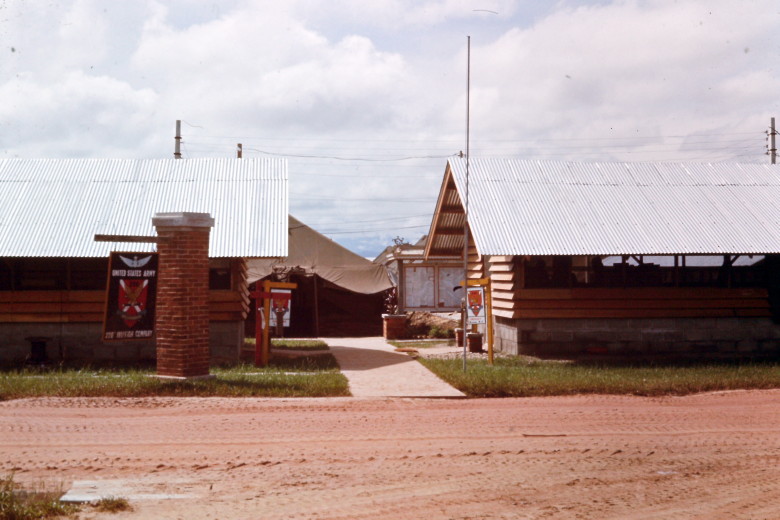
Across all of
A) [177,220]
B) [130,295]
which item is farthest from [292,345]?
[177,220]

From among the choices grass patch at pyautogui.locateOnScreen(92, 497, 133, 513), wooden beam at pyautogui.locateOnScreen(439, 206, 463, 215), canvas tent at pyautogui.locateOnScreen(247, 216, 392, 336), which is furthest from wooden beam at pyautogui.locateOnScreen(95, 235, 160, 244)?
canvas tent at pyautogui.locateOnScreen(247, 216, 392, 336)

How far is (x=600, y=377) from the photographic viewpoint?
44.6 feet

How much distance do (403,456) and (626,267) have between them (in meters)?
12.6

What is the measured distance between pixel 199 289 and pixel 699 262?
507 inches

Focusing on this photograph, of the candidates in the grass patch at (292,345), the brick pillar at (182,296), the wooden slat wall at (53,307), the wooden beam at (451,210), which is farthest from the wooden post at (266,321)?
the wooden beam at (451,210)

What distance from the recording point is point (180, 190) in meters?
18.9

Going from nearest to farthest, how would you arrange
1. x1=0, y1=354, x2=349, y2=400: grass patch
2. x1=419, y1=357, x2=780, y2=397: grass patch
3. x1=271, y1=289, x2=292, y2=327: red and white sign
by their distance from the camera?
x1=0, y1=354, x2=349, y2=400: grass patch, x1=419, y1=357, x2=780, y2=397: grass patch, x1=271, y1=289, x2=292, y2=327: red and white sign

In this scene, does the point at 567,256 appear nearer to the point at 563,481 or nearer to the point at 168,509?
the point at 563,481

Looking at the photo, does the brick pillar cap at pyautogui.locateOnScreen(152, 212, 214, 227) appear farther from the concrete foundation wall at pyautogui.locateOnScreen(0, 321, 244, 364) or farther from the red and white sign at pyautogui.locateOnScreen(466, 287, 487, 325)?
the red and white sign at pyautogui.locateOnScreen(466, 287, 487, 325)

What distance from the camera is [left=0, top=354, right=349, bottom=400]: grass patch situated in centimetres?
1144

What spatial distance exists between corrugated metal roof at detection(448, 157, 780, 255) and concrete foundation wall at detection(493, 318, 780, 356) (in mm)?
1961

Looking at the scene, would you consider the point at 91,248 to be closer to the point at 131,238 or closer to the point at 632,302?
the point at 131,238

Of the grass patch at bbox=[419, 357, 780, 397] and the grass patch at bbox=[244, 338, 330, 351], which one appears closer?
the grass patch at bbox=[419, 357, 780, 397]

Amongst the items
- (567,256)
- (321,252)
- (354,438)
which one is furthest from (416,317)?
(354,438)
